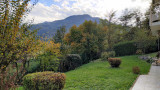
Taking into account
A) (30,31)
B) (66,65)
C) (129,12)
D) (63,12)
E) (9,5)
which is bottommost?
(66,65)

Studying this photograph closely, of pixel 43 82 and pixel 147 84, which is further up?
pixel 43 82

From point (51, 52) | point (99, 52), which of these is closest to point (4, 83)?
point (51, 52)

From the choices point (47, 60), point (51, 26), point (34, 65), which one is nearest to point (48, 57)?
point (47, 60)

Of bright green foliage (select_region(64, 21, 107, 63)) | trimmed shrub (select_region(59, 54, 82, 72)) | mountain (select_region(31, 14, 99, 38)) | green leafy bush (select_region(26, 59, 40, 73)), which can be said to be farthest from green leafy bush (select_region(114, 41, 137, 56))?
green leafy bush (select_region(26, 59, 40, 73))

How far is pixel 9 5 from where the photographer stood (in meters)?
3.55

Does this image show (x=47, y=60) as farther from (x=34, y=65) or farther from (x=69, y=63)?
(x=69, y=63)

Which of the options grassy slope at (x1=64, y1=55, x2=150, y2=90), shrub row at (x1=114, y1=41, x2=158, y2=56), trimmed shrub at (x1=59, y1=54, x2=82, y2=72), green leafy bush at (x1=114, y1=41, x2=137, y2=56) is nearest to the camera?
grassy slope at (x1=64, y1=55, x2=150, y2=90)

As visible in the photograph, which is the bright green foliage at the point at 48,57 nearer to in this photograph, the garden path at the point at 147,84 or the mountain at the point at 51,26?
the mountain at the point at 51,26

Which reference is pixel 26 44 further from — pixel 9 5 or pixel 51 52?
pixel 51 52

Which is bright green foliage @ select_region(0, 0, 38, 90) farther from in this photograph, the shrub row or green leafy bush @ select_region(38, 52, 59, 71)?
the shrub row

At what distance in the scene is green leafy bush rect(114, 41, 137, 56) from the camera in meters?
20.5

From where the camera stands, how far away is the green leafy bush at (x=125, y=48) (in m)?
20.5

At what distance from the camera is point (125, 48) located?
69.4ft

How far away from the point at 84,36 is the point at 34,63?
996 centimetres
